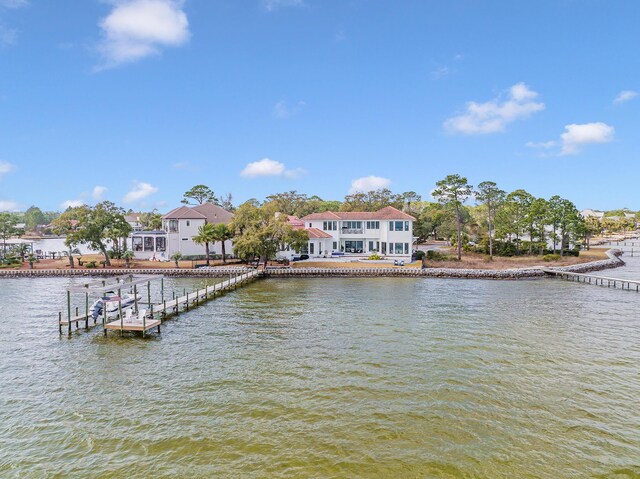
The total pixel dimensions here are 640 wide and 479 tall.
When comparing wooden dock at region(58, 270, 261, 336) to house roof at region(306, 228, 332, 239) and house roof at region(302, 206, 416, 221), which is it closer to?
house roof at region(306, 228, 332, 239)

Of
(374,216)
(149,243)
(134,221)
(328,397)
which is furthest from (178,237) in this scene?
(134,221)

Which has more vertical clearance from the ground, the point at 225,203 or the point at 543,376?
the point at 225,203

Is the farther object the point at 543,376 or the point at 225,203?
the point at 225,203

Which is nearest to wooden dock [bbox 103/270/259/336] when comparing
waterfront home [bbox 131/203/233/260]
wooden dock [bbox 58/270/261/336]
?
wooden dock [bbox 58/270/261/336]

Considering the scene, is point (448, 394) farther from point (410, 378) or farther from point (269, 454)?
point (269, 454)

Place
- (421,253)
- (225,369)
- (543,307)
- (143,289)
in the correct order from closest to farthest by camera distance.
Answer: (225,369) → (543,307) → (143,289) → (421,253)

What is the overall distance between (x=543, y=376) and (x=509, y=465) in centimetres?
701

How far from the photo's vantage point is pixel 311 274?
152 ft

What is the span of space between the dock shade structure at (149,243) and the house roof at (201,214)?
3.98 m

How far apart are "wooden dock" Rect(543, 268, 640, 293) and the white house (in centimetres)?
1773

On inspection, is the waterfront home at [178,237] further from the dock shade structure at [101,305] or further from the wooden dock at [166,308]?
the dock shade structure at [101,305]

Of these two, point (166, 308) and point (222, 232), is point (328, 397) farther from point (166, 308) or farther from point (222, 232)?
point (222, 232)

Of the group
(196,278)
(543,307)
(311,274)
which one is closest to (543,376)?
(543,307)

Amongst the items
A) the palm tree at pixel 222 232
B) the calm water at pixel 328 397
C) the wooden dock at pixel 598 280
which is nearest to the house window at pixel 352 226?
the palm tree at pixel 222 232
